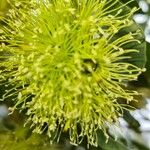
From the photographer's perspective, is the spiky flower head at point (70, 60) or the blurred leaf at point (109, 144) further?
the blurred leaf at point (109, 144)

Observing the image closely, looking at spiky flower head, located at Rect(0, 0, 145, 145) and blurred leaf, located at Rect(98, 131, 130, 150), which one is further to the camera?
blurred leaf, located at Rect(98, 131, 130, 150)

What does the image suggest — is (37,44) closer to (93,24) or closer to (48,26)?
(48,26)

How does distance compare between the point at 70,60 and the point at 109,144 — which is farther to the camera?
the point at 109,144

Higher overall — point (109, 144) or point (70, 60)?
point (70, 60)

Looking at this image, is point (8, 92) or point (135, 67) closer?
point (135, 67)

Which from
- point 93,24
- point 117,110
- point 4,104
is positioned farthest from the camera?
point 4,104

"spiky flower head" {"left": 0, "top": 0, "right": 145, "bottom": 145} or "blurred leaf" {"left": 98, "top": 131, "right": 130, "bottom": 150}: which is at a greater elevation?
"spiky flower head" {"left": 0, "top": 0, "right": 145, "bottom": 145}

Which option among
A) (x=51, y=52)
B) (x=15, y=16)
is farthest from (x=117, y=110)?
(x=15, y=16)

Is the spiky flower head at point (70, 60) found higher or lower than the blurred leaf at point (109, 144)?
higher
